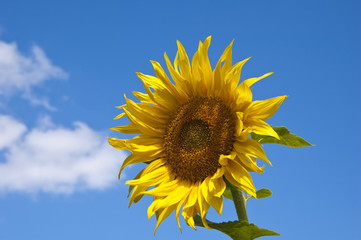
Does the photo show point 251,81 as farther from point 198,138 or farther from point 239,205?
point 239,205

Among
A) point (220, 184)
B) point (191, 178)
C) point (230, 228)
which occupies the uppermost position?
point (191, 178)

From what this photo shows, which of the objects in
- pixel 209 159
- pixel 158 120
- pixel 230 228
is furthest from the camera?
pixel 158 120

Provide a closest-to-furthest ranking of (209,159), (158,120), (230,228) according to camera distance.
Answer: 1. (230,228)
2. (209,159)
3. (158,120)

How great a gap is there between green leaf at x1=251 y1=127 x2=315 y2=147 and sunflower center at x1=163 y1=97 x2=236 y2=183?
0.31 m

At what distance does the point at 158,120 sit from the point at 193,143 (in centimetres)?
63

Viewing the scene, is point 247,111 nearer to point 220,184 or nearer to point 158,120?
point 220,184

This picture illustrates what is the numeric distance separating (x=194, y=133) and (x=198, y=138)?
111mm

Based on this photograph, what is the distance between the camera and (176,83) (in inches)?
190

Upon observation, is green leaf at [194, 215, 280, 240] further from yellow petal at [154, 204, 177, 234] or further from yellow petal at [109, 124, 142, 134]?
yellow petal at [109, 124, 142, 134]

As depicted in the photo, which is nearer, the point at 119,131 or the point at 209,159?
the point at 209,159

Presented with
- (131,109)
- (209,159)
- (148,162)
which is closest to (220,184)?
(209,159)

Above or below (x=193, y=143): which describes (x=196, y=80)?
above

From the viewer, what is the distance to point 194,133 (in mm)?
4859

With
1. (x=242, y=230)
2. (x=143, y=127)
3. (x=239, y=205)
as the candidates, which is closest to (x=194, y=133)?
(x=143, y=127)
